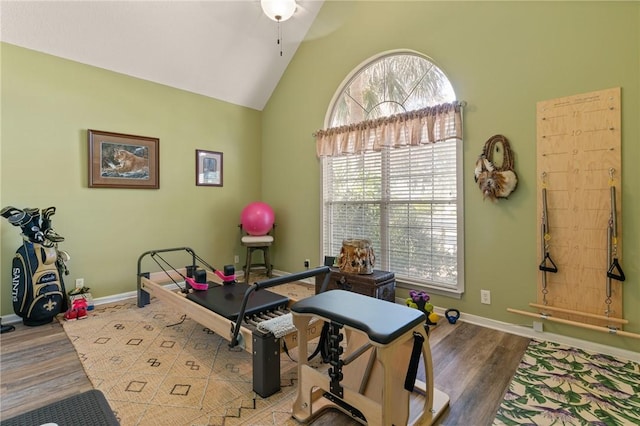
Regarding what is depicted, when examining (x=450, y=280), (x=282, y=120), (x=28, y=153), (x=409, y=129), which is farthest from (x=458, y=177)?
(x=28, y=153)

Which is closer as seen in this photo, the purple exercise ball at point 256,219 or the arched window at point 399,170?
the arched window at point 399,170

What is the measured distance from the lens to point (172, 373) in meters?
2.23

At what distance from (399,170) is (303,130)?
1737mm

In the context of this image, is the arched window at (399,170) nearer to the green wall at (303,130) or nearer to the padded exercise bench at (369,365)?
the green wall at (303,130)

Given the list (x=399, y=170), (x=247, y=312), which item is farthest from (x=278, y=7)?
(x=247, y=312)

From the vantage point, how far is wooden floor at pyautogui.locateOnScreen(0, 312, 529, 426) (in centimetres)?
186

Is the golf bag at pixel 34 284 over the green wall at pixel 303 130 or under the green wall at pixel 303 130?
under

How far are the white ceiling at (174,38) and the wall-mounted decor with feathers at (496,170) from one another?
310 centimetres

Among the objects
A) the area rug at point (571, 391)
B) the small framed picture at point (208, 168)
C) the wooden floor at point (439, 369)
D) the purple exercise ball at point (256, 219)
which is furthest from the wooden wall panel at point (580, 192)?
the small framed picture at point (208, 168)

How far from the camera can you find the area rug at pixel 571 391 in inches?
69.0

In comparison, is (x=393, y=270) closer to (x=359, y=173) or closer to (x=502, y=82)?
(x=359, y=173)

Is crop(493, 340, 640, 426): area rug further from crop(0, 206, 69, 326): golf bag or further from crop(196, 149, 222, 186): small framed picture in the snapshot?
crop(196, 149, 222, 186): small framed picture

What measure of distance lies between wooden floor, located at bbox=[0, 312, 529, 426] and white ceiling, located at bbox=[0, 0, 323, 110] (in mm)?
3021

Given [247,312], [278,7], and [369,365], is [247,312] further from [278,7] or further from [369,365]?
[278,7]
